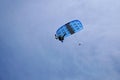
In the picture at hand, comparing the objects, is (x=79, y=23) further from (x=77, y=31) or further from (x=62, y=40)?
(x=62, y=40)

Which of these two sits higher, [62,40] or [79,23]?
[79,23]

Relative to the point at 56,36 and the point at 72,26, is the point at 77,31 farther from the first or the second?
the point at 56,36

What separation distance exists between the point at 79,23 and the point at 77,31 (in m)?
2.27

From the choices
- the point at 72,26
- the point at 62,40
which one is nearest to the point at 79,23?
the point at 72,26

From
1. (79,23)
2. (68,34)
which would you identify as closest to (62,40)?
(68,34)

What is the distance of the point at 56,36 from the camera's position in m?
49.5

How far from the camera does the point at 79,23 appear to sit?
49000 mm

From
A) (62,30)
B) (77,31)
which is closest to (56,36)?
(62,30)

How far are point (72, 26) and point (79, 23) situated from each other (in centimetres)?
188

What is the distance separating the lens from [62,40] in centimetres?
4781

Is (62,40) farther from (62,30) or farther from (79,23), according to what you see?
(79,23)

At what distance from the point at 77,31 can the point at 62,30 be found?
3795mm

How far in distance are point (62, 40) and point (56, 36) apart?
241 centimetres

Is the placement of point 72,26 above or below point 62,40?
above
